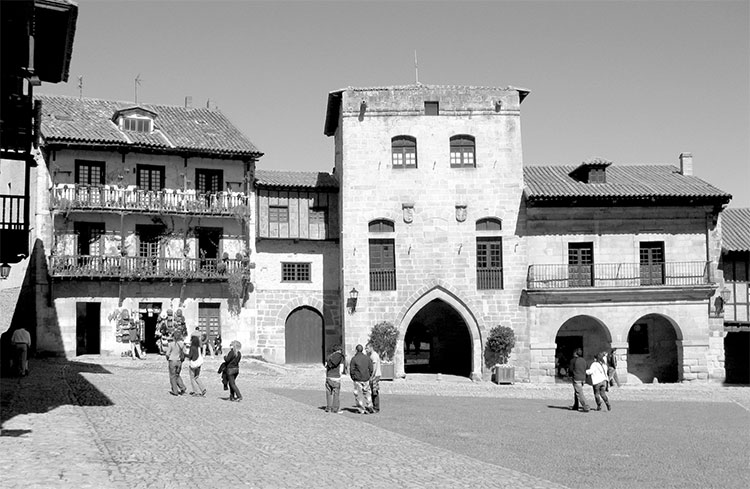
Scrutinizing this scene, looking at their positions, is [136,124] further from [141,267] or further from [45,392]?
[45,392]

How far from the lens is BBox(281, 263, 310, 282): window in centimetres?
3669

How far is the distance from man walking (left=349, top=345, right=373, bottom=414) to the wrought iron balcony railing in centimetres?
1505

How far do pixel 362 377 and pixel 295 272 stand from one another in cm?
1610

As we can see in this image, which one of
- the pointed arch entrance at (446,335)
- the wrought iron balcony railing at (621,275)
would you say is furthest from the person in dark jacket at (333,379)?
the wrought iron balcony railing at (621,275)

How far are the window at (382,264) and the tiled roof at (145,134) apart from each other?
6189 mm

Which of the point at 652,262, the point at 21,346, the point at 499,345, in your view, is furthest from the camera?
the point at 652,262

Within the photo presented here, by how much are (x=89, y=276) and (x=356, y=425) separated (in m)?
18.3

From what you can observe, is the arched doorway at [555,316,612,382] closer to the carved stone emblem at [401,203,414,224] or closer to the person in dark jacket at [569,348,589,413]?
the carved stone emblem at [401,203,414,224]

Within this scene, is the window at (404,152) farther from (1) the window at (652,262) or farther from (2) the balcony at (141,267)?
(1) the window at (652,262)

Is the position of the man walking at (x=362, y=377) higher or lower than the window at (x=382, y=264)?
lower

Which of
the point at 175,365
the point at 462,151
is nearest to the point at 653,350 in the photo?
the point at 462,151

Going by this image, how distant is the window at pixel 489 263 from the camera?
114 feet

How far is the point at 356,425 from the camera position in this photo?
60.9 feet

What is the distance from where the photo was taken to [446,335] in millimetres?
38781
